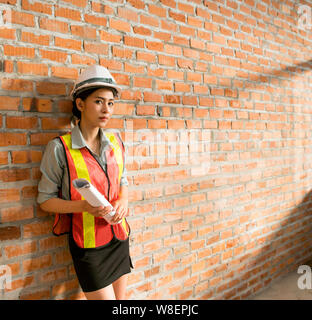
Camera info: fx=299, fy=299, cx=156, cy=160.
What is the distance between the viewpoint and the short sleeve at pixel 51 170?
1.45m

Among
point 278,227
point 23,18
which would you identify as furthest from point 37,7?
point 278,227

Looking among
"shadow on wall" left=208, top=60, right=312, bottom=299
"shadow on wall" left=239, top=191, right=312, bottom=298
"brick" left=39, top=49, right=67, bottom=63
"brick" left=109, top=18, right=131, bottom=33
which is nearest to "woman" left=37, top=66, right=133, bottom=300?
"brick" left=39, top=49, right=67, bottom=63

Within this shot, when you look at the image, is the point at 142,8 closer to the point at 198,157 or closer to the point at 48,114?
the point at 48,114

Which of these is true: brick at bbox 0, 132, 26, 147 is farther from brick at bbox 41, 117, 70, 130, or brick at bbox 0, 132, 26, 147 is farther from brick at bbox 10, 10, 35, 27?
brick at bbox 10, 10, 35, 27

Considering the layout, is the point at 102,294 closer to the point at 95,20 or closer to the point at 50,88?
the point at 50,88

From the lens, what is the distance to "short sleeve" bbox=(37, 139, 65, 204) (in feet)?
4.75

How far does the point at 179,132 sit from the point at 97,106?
809mm

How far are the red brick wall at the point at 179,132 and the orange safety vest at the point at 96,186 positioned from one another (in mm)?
159

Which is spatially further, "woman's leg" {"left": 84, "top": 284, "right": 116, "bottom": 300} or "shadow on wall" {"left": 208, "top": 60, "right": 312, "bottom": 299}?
"shadow on wall" {"left": 208, "top": 60, "right": 312, "bottom": 299}

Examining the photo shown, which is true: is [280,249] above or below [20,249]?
below

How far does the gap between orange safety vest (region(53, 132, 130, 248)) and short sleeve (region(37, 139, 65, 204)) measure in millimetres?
38

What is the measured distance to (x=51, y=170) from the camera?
1.45 meters

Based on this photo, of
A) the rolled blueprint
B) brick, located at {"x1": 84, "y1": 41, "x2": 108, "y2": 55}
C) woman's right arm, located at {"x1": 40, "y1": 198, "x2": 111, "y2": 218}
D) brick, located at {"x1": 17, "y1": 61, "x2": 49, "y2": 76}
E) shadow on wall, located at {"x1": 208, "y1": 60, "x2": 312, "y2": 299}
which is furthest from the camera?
shadow on wall, located at {"x1": 208, "y1": 60, "x2": 312, "y2": 299}

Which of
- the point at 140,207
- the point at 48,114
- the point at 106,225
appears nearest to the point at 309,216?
the point at 140,207
